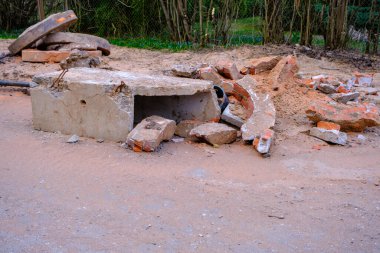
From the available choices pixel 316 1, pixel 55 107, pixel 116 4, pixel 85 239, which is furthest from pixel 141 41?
pixel 85 239

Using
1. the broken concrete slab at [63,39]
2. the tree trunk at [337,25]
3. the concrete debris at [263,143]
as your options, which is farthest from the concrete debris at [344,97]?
the broken concrete slab at [63,39]

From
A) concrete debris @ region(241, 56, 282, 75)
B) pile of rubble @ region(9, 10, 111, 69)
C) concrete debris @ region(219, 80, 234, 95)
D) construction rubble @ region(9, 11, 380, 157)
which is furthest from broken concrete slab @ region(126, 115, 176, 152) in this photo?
pile of rubble @ region(9, 10, 111, 69)

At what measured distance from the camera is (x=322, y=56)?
29.0 ft

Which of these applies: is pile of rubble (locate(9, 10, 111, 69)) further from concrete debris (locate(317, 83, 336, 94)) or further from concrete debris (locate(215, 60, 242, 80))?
concrete debris (locate(317, 83, 336, 94))

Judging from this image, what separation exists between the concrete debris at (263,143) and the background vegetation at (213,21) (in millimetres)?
5216

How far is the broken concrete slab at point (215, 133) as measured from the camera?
475cm

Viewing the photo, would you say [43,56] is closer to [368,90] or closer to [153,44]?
[153,44]

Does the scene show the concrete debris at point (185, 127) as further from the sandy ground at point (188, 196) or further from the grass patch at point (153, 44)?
the grass patch at point (153, 44)

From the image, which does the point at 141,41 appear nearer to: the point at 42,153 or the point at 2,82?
the point at 2,82

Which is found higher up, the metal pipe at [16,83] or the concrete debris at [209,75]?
the concrete debris at [209,75]

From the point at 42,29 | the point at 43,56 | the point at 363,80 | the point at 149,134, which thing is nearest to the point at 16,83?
the point at 43,56

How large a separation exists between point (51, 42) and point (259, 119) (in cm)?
472

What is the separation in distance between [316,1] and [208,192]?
7110mm

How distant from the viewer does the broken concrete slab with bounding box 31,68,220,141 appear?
183 inches
